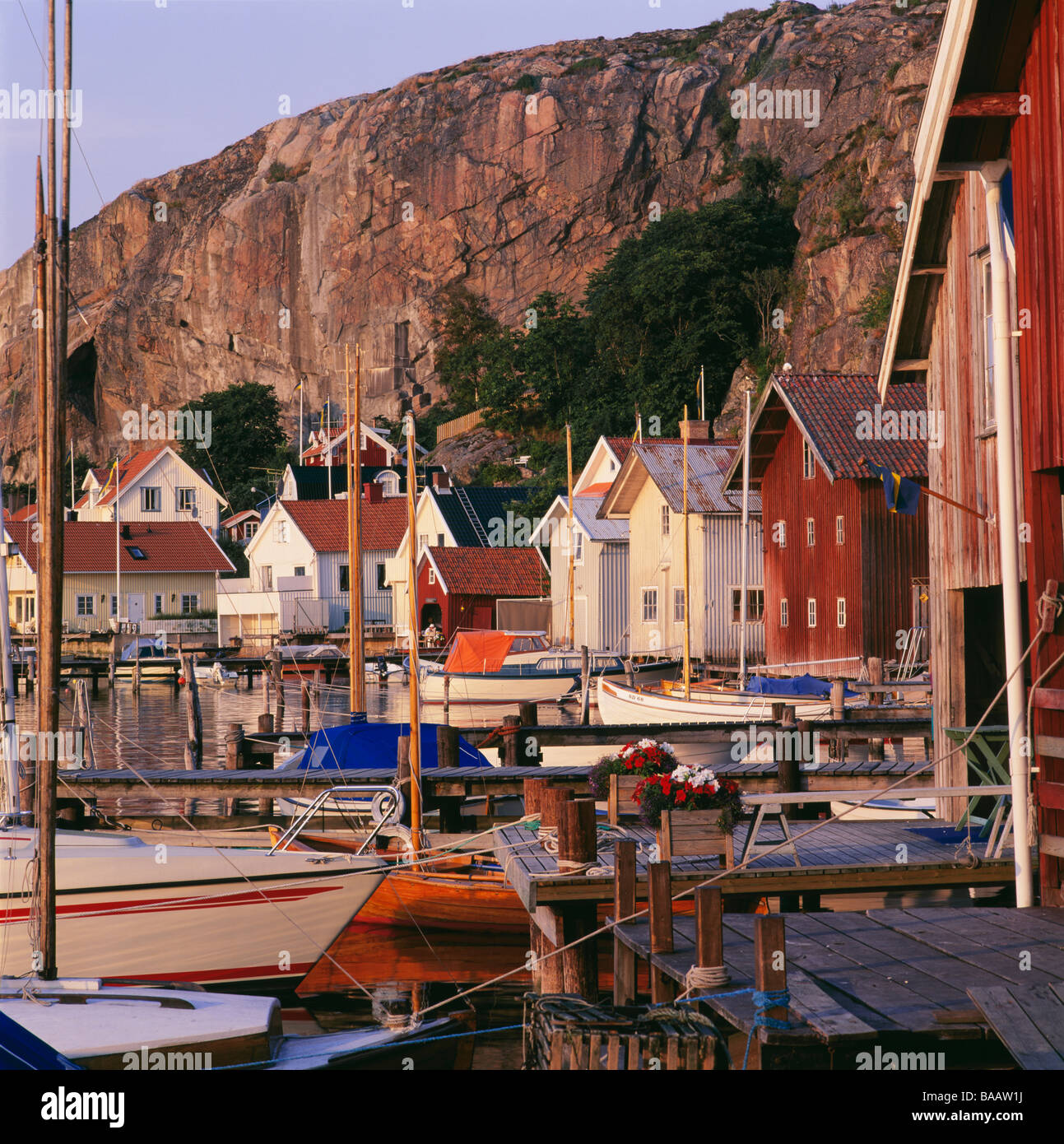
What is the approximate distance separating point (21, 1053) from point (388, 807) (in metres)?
9.19

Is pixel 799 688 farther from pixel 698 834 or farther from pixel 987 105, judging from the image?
pixel 987 105

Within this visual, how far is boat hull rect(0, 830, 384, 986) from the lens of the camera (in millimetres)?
15367

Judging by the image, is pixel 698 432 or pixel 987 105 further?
pixel 698 432

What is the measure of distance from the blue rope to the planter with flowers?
4290 mm

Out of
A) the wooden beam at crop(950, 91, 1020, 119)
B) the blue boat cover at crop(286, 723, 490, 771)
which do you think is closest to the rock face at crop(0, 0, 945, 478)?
the blue boat cover at crop(286, 723, 490, 771)

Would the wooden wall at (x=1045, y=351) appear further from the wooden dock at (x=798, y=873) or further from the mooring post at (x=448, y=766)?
the mooring post at (x=448, y=766)

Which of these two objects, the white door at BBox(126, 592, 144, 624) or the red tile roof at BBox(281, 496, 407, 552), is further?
the white door at BBox(126, 592, 144, 624)

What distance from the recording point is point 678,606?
172 feet

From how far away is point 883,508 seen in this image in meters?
39.0

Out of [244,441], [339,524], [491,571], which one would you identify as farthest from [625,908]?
[244,441]

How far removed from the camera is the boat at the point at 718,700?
103 feet

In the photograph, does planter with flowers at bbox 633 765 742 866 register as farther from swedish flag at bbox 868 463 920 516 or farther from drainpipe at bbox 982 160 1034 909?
swedish flag at bbox 868 463 920 516

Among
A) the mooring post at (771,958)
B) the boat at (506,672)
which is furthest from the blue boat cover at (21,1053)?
the boat at (506,672)

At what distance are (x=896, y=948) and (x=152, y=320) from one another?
13922 centimetres
